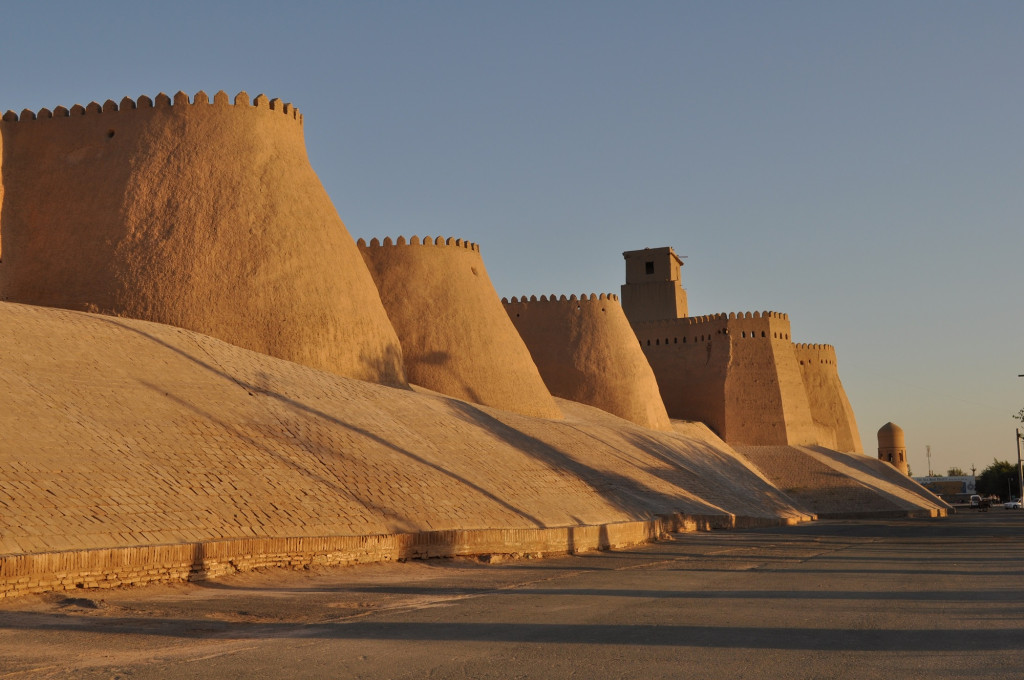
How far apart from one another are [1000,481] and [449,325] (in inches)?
2880

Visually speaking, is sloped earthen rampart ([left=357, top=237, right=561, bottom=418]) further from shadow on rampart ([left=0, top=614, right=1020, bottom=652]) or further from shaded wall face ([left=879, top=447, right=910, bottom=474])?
shaded wall face ([left=879, top=447, right=910, bottom=474])

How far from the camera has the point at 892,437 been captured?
5619 centimetres

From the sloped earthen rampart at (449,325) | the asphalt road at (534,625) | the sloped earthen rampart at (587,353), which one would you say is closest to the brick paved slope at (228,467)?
the asphalt road at (534,625)

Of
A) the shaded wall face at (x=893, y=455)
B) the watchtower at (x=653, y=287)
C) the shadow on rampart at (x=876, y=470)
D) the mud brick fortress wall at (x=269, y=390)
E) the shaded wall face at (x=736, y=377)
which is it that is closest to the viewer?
the mud brick fortress wall at (x=269, y=390)

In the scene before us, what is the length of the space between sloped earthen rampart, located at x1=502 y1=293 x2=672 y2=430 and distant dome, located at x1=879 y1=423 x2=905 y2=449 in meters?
24.4

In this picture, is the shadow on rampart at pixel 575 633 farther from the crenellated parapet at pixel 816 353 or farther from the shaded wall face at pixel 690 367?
the crenellated parapet at pixel 816 353

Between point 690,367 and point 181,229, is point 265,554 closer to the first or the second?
point 181,229

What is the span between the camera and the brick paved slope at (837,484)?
37062 mm

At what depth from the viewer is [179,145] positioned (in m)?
21.0

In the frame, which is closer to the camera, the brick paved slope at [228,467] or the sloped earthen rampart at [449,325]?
the brick paved slope at [228,467]

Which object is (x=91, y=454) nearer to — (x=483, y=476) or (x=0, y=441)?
(x=0, y=441)

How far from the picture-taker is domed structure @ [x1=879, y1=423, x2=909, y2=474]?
5594 cm

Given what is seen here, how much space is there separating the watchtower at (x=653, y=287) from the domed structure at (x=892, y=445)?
1275cm

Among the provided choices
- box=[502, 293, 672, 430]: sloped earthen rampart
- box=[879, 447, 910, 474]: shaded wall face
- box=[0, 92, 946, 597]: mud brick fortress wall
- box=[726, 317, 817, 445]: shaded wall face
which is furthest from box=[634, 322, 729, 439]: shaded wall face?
box=[879, 447, 910, 474]: shaded wall face
